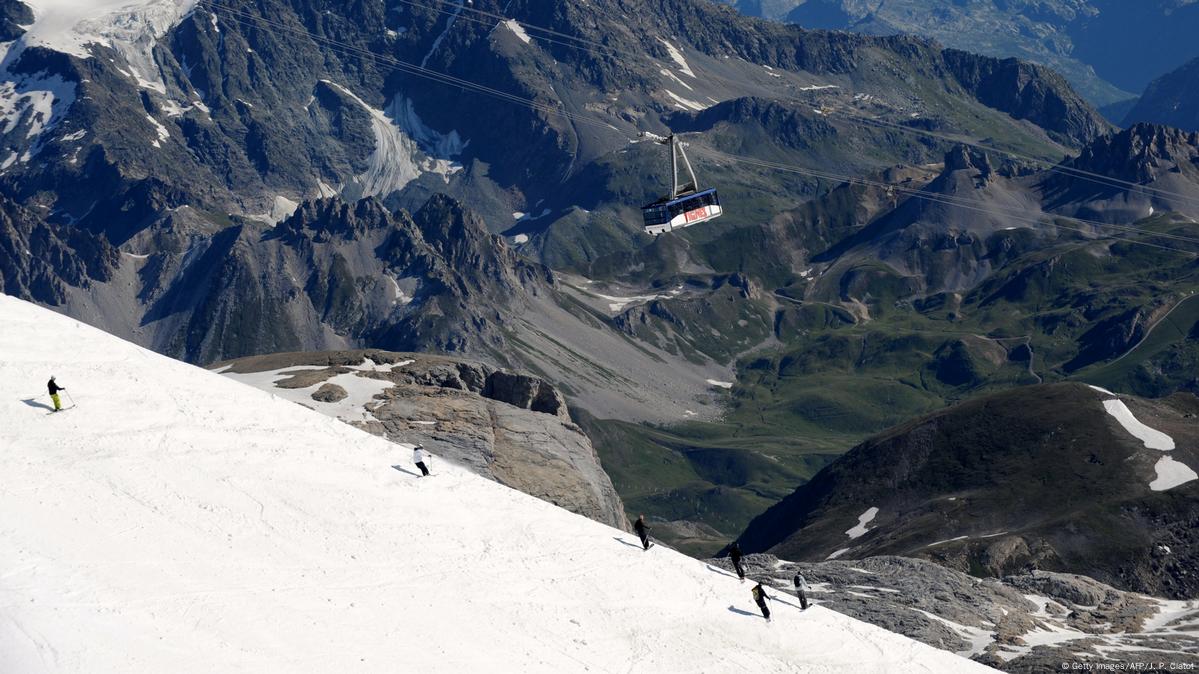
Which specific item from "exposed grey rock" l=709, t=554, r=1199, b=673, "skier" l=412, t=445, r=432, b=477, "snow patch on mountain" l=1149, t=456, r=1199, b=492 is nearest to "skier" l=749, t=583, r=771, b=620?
"exposed grey rock" l=709, t=554, r=1199, b=673

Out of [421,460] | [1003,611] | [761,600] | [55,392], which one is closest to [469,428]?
[421,460]

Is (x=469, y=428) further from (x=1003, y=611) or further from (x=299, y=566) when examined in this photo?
(x=299, y=566)

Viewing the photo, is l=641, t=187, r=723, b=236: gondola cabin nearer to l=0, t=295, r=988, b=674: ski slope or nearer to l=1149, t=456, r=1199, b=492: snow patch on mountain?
l=0, t=295, r=988, b=674: ski slope

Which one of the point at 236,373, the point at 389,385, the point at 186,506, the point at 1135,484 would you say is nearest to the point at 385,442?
the point at 186,506

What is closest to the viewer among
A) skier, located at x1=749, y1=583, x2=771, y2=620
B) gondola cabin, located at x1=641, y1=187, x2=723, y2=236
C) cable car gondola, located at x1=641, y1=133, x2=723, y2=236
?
skier, located at x1=749, y1=583, x2=771, y2=620

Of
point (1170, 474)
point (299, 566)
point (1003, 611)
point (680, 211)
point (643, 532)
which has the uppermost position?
point (299, 566)

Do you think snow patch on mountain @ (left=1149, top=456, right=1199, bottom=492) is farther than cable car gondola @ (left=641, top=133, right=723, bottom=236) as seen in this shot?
Yes
